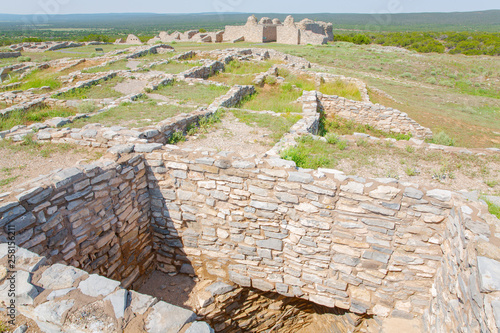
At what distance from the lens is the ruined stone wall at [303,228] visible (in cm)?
467

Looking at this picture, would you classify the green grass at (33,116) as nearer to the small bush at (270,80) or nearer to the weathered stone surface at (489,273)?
the small bush at (270,80)

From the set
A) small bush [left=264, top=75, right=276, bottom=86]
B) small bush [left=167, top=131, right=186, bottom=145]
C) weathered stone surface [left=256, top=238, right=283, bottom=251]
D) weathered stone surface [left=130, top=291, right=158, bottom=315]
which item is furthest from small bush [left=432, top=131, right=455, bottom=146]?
weathered stone surface [left=130, top=291, right=158, bottom=315]

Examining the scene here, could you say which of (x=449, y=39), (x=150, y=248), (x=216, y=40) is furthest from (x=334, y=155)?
(x=449, y=39)

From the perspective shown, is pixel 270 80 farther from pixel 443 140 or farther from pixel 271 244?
pixel 271 244

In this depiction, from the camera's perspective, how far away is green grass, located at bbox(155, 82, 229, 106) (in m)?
11.4

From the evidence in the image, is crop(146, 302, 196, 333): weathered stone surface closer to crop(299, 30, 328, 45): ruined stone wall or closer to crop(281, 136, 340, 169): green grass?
crop(281, 136, 340, 169): green grass

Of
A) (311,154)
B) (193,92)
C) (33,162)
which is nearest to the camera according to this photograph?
(33,162)

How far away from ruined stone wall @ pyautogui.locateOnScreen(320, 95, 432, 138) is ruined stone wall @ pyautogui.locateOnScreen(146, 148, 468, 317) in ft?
24.2

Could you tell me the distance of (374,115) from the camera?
466 inches

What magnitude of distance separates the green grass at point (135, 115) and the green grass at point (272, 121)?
6.05ft

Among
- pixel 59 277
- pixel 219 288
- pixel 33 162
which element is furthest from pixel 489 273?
pixel 33 162

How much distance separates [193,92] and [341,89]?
23.5 feet

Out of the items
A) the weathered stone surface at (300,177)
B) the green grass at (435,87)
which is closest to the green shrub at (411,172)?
the weathered stone surface at (300,177)

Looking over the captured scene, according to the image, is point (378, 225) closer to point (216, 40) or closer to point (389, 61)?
point (389, 61)
